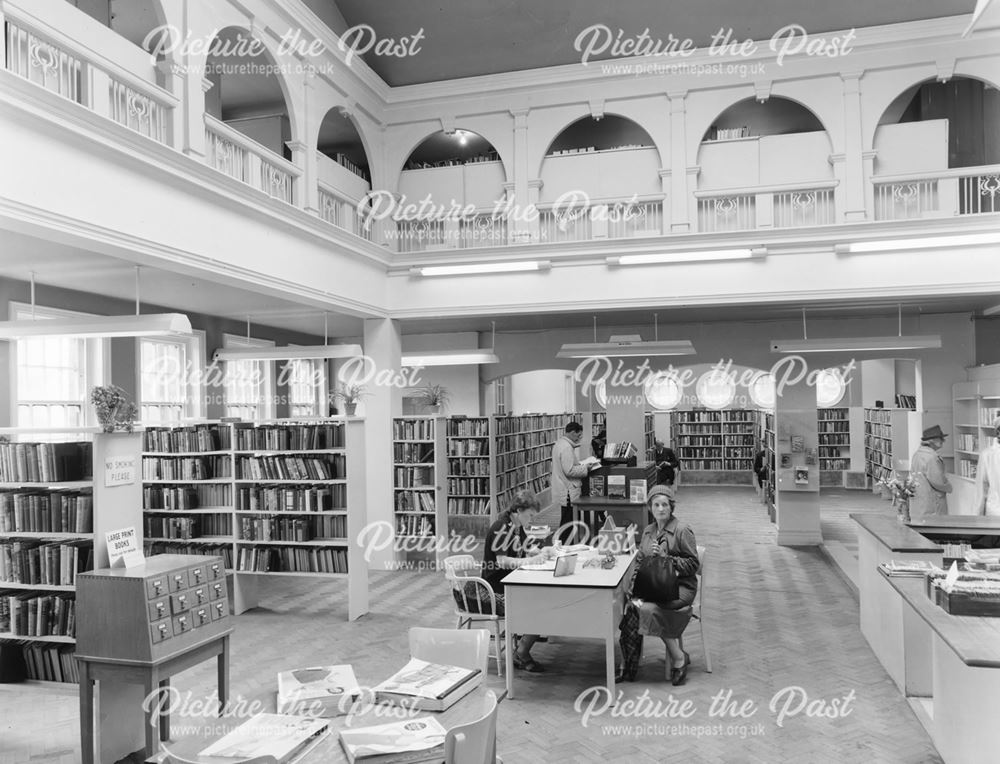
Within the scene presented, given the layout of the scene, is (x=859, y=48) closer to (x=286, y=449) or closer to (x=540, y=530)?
(x=540, y=530)

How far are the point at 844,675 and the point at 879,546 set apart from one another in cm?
112

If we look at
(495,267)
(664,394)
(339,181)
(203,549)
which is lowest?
(203,549)

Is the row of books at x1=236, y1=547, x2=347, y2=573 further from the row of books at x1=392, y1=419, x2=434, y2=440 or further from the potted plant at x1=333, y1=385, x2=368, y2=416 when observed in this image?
the row of books at x1=392, y1=419, x2=434, y2=440

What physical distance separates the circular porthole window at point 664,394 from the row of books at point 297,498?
1340cm

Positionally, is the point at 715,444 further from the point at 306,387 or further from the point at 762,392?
the point at 306,387

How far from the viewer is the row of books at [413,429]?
33.2 ft

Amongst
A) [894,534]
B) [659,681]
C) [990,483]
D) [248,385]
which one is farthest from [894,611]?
[248,385]

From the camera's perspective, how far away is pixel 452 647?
3789mm

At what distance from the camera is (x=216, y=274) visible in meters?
6.55

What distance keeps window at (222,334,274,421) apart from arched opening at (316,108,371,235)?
3449 mm

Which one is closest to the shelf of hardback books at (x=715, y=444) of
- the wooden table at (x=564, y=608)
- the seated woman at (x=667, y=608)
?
the seated woman at (x=667, y=608)

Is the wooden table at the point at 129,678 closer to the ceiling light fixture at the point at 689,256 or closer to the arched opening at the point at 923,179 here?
the ceiling light fixture at the point at 689,256

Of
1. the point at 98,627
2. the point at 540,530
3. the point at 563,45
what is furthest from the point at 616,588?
the point at 563,45

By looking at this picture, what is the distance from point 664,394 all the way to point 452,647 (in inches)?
679
